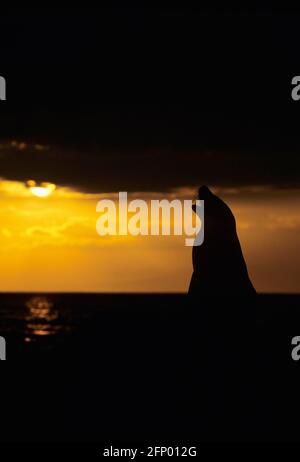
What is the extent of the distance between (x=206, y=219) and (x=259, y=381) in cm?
377

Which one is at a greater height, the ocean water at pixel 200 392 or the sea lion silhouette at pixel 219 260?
the sea lion silhouette at pixel 219 260

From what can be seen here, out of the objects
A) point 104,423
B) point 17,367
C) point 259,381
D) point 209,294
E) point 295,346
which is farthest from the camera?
point 17,367

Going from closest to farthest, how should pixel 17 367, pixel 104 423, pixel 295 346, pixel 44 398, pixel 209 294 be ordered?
pixel 209 294 < pixel 104 423 < pixel 295 346 < pixel 44 398 < pixel 17 367

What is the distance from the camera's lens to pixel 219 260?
1456 cm

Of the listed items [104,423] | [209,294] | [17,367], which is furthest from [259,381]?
[17,367]

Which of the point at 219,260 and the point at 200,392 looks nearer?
the point at 219,260

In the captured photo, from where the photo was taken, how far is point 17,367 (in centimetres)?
3506

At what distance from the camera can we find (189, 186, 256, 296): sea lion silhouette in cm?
1449

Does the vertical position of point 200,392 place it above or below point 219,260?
below

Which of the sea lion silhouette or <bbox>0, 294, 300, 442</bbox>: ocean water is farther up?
the sea lion silhouette

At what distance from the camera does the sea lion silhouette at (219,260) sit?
14.5 meters

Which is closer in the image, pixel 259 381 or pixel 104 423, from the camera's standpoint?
pixel 259 381
